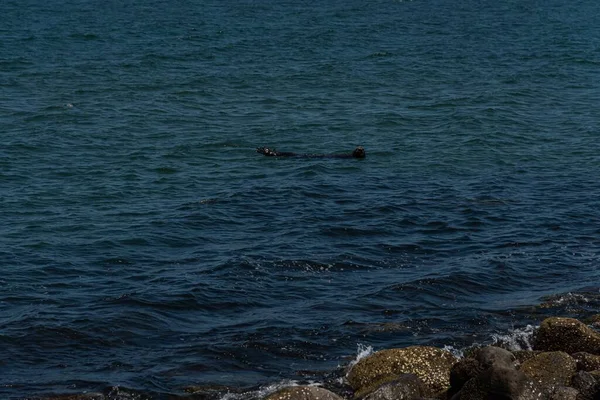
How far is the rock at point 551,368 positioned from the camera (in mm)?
16339

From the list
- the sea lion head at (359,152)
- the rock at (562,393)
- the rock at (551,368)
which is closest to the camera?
the rock at (562,393)

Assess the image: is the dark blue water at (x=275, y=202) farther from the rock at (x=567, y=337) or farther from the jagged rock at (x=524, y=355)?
the jagged rock at (x=524, y=355)

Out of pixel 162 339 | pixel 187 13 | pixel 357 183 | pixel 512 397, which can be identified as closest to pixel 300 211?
pixel 357 183

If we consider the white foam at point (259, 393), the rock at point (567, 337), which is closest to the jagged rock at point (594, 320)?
the rock at point (567, 337)

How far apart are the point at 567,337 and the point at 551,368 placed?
1568mm

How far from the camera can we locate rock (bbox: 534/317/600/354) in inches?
705

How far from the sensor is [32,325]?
20.5 m

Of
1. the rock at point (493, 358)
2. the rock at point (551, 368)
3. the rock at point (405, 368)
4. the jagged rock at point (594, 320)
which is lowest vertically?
the jagged rock at point (594, 320)

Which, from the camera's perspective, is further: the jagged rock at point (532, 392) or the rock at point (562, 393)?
the rock at point (562, 393)

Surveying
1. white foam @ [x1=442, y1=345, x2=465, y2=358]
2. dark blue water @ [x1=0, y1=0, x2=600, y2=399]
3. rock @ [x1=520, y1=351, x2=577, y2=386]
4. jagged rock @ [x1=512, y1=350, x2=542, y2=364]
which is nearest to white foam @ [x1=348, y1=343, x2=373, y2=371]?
dark blue water @ [x1=0, y1=0, x2=600, y2=399]

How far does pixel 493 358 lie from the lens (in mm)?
15969

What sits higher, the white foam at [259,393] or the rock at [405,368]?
the rock at [405,368]

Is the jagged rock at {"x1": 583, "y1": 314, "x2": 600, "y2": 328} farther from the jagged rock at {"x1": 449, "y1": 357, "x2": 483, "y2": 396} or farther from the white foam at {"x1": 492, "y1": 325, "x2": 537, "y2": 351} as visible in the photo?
the jagged rock at {"x1": 449, "y1": 357, "x2": 483, "y2": 396}

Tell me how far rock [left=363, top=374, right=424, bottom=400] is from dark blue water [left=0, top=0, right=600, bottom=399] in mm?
2399
